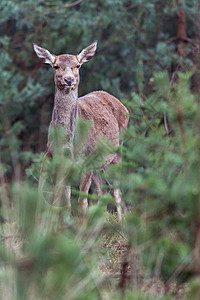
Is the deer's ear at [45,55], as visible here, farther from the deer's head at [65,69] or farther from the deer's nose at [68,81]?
the deer's nose at [68,81]

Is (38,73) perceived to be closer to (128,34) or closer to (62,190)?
(128,34)

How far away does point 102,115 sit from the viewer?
9.05m

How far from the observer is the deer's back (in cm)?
866

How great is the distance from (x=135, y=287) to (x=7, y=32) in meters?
16.7

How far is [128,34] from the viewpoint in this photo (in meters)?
17.6

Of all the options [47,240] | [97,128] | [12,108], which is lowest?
[12,108]

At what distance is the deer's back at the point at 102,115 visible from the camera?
8.66 meters

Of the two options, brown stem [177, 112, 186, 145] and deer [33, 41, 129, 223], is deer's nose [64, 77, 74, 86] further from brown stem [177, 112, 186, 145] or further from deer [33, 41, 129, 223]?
brown stem [177, 112, 186, 145]

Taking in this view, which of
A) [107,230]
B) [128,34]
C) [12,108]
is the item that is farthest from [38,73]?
[107,230]

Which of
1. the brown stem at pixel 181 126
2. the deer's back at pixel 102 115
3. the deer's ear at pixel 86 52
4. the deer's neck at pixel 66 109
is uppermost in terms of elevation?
the brown stem at pixel 181 126

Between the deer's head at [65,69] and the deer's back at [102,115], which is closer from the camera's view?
the deer's head at [65,69]

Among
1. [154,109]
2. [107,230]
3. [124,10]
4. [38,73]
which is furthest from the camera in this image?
[38,73]

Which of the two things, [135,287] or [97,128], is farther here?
[97,128]

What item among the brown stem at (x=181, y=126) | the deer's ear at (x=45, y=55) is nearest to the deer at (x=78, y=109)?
the deer's ear at (x=45, y=55)
